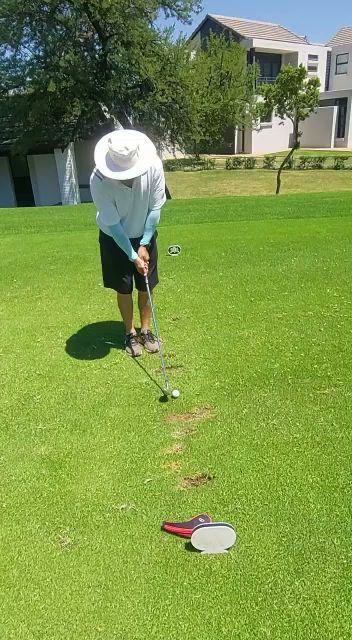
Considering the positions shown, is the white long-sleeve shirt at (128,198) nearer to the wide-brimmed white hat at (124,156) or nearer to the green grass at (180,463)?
the wide-brimmed white hat at (124,156)

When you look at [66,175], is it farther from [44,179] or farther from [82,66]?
[82,66]

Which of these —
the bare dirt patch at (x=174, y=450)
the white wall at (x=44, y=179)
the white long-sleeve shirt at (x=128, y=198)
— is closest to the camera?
the bare dirt patch at (x=174, y=450)

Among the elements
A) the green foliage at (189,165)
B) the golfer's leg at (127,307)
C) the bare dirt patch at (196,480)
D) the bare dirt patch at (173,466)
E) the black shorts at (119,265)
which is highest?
the black shorts at (119,265)

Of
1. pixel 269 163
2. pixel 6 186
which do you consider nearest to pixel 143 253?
pixel 6 186

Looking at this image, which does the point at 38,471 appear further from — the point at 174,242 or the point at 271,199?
the point at 271,199

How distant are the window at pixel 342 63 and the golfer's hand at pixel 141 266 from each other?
57.9 metres

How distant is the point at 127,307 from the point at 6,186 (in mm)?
21543

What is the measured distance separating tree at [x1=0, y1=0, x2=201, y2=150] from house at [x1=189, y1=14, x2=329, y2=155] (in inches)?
885

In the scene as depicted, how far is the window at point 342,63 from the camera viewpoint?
53287 mm

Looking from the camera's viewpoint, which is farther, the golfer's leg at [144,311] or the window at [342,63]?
the window at [342,63]

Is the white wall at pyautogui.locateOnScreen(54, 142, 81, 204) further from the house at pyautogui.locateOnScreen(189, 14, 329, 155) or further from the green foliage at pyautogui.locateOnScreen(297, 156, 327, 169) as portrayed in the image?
the house at pyautogui.locateOnScreen(189, 14, 329, 155)

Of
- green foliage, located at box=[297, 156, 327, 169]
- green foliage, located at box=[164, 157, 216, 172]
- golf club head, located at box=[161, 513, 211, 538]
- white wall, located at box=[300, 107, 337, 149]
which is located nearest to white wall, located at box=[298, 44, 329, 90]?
white wall, located at box=[300, 107, 337, 149]

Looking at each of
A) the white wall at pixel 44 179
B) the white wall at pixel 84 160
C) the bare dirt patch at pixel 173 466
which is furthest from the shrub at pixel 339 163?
the bare dirt patch at pixel 173 466

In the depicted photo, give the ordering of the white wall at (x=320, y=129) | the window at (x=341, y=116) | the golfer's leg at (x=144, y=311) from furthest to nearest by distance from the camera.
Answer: the white wall at (x=320, y=129) < the window at (x=341, y=116) < the golfer's leg at (x=144, y=311)
